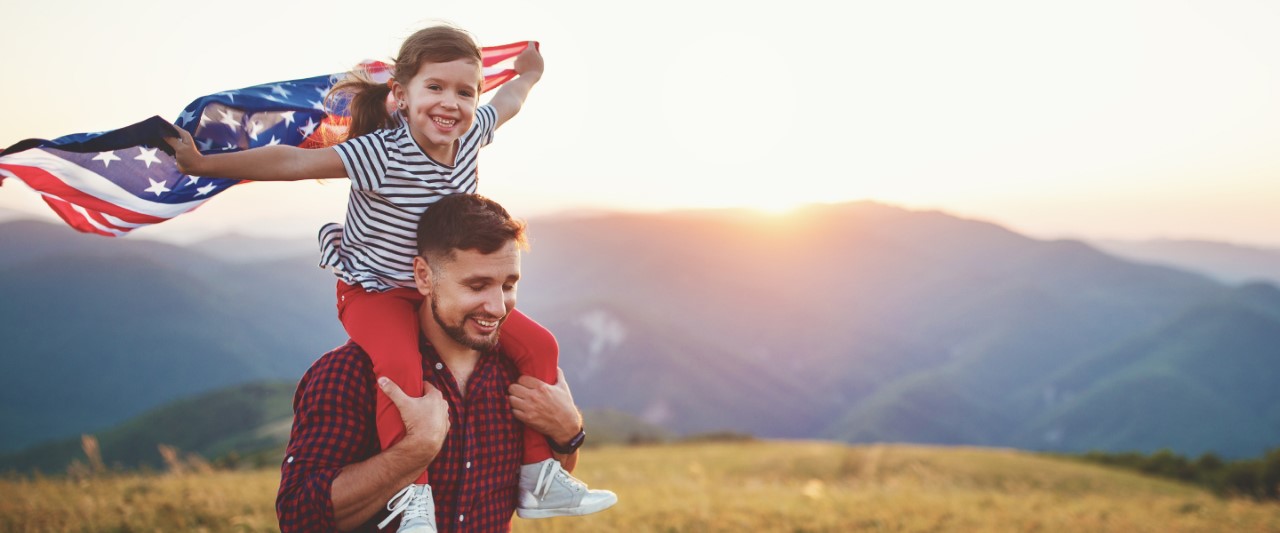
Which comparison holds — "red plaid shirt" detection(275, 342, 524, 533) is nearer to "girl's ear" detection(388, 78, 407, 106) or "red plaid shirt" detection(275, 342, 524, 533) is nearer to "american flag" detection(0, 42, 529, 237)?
"girl's ear" detection(388, 78, 407, 106)

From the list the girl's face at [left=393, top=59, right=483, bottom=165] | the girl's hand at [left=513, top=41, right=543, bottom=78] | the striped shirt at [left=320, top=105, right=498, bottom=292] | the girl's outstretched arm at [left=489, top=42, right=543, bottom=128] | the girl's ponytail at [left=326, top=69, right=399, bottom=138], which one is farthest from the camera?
the girl's hand at [left=513, top=41, right=543, bottom=78]

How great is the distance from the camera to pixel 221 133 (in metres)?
3.85

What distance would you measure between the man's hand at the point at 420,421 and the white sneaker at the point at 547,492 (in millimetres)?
652

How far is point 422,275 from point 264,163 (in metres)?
0.79

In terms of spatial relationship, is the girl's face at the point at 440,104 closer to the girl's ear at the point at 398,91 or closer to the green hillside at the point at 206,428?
the girl's ear at the point at 398,91

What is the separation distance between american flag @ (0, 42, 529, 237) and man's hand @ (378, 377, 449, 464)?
1538 millimetres

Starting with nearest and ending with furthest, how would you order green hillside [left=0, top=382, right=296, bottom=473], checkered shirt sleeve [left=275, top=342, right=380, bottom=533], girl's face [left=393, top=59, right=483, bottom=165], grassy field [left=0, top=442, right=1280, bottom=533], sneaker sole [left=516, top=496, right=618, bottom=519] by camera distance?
1. checkered shirt sleeve [left=275, top=342, right=380, bottom=533]
2. girl's face [left=393, top=59, right=483, bottom=165]
3. sneaker sole [left=516, top=496, right=618, bottom=519]
4. grassy field [left=0, top=442, right=1280, bottom=533]
5. green hillside [left=0, top=382, right=296, bottom=473]

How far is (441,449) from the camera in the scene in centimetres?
332

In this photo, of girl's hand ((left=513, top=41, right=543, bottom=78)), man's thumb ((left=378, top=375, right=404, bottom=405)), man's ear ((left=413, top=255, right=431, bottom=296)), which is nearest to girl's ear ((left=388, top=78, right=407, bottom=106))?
man's ear ((left=413, top=255, right=431, bottom=296))

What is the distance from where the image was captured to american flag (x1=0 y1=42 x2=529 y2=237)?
3.55 m

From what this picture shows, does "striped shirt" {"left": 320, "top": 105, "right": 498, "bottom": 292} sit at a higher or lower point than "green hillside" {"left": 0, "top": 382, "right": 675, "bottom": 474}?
higher

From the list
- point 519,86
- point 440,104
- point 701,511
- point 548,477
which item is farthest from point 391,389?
point 701,511

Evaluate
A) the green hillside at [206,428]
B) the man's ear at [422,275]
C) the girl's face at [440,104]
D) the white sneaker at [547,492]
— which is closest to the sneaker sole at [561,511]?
the white sneaker at [547,492]

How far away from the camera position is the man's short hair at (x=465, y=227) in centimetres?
314
